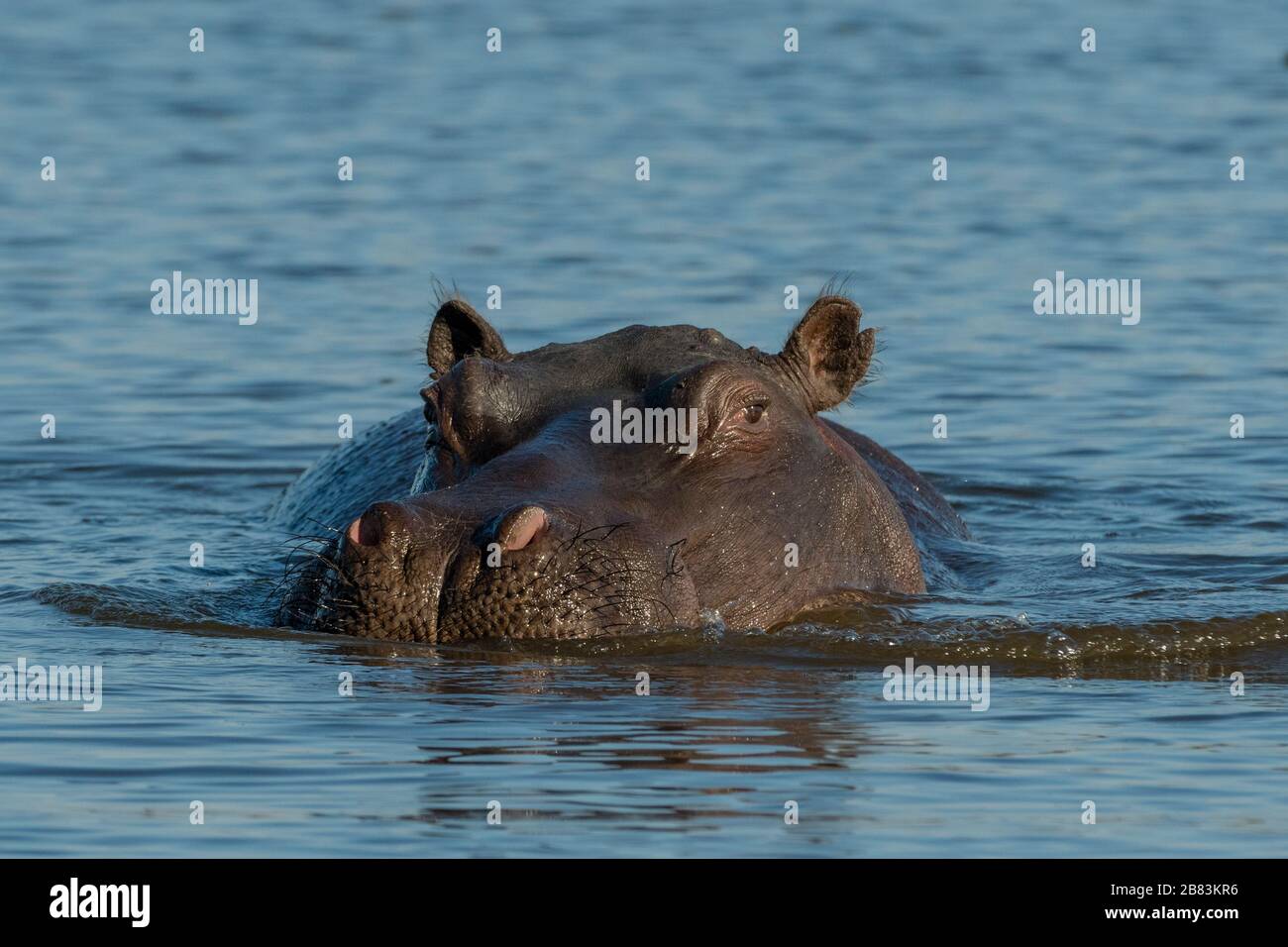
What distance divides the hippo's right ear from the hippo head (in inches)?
0.4

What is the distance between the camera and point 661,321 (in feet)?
69.6

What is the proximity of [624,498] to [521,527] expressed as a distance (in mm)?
947

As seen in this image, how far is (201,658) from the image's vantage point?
436 inches

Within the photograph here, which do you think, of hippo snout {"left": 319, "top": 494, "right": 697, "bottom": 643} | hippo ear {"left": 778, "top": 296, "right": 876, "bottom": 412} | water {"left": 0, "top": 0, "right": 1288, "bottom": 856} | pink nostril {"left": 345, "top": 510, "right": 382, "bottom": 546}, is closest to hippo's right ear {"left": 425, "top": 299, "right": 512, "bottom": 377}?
hippo ear {"left": 778, "top": 296, "right": 876, "bottom": 412}

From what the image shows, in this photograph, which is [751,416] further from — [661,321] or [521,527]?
[661,321]

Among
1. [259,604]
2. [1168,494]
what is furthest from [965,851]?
[1168,494]

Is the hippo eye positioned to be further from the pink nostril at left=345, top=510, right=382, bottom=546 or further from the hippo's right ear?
the pink nostril at left=345, top=510, right=382, bottom=546

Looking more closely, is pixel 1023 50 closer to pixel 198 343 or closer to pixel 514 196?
pixel 514 196

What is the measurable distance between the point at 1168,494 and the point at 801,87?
21549 mm

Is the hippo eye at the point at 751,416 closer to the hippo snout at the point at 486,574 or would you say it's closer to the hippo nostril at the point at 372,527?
the hippo snout at the point at 486,574

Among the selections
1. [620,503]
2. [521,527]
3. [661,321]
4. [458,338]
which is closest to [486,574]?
[521,527]

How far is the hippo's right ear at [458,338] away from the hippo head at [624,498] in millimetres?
10

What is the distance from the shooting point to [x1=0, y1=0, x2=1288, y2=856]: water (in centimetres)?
853

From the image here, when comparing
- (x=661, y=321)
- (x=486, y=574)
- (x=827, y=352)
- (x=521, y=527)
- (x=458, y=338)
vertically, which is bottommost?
(x=486, y=574)
